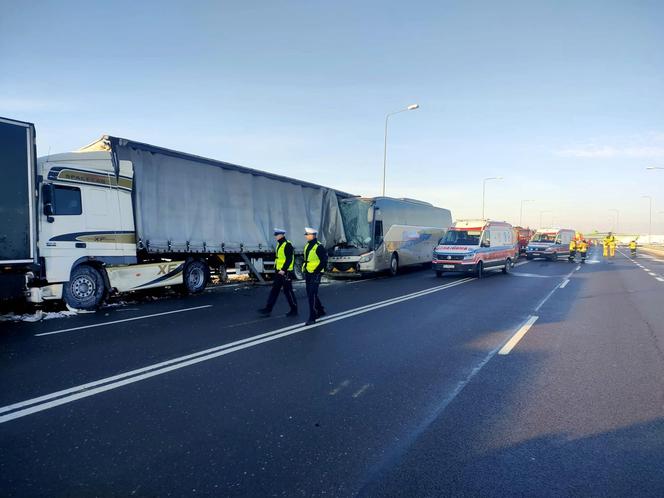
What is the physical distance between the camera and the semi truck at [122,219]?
8352 mm

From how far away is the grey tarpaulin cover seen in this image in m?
11.4

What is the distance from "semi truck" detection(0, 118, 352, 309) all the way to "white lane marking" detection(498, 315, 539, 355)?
844cm

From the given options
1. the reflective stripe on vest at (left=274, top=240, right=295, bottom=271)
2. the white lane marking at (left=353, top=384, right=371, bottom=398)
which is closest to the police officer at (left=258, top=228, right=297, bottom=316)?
the reflective stripe on vest at (left=274, top=240, right=295, bottom=271)

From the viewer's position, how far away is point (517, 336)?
7.16 meters

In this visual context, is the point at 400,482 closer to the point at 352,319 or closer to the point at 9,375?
the point at 9,375

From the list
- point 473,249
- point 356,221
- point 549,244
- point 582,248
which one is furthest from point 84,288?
point 582,248

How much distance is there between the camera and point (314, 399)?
4.32 metres

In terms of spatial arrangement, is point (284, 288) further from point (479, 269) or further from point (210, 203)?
point (479, 269)

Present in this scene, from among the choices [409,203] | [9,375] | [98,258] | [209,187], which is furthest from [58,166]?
[409,203]

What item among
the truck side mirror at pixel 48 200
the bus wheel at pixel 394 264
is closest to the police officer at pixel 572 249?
the bus wheel at pixel 394 264

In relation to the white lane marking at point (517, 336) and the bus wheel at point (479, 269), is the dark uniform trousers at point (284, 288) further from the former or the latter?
the bus wheel at point (479, 269)

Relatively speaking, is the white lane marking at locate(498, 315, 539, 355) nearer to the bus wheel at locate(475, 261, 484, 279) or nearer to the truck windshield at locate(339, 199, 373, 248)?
the bus wheel at locate(475, 261, 484, 279)

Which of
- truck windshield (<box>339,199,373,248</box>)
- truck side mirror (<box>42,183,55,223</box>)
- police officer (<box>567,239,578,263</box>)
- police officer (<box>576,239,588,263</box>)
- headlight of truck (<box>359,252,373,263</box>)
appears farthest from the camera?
police officer (<box>576,239,588,263</box>)

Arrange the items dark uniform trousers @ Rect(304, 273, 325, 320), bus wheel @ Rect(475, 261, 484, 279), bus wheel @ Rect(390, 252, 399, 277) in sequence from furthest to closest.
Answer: bus wheel @ Rect(390, 252, 399, 277) < bus wheel @ Rect(475, 261, 484, 279) < dark uniform trousers @ Rect(304, 273, 325, 320)
